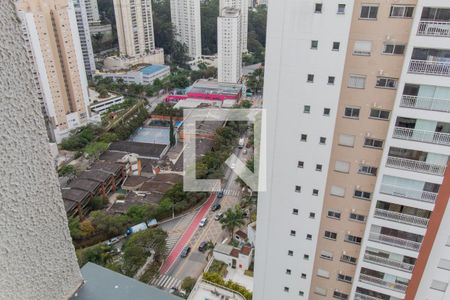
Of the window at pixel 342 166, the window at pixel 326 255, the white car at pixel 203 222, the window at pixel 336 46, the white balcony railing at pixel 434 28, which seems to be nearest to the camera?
the white balcony railing at pixel 434 28

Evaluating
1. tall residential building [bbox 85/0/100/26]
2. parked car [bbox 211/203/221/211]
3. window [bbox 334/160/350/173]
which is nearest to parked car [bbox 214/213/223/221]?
parked car [bbox 211/203/221/211]

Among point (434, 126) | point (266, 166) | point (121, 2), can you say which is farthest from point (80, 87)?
point (434, 126)

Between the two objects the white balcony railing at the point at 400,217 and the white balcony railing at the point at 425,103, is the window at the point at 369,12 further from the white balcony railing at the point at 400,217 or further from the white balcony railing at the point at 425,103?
the white balcony railing at the point at 400,217

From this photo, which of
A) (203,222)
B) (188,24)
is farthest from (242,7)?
(203,222)

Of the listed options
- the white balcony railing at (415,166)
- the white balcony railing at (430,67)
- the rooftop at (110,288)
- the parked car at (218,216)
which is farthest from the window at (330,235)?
the parked car at (218,216)

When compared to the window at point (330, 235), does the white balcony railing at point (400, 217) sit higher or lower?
higher

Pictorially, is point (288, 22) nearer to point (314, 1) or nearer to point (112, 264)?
point (314, 1)
